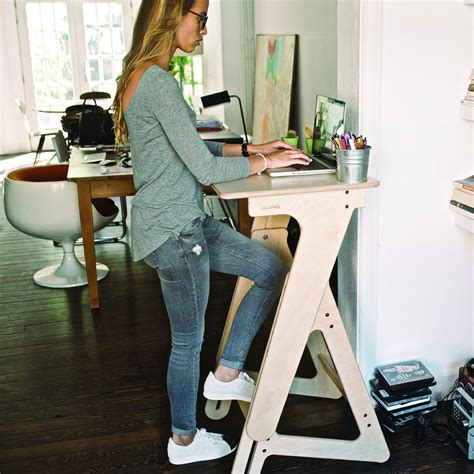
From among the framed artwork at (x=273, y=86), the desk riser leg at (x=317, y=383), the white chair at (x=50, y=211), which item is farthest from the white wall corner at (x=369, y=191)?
the framed artwork at (x=273, y=86)

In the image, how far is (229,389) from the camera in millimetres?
2369

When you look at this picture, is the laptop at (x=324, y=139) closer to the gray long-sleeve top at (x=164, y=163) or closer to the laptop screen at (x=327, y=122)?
the laptop screen at (x=327, y=122)

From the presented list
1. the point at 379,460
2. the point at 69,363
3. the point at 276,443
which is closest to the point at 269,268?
the point at 276,443

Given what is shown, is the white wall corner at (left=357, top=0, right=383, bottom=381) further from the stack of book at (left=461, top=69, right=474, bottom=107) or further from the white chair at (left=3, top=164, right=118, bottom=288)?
the white chair at (left=3, top=164, right=118, bottom=288)

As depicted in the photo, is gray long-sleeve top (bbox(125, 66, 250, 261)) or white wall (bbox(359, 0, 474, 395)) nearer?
gray long-sleeve top (bbox(125, 66, 250, 261))

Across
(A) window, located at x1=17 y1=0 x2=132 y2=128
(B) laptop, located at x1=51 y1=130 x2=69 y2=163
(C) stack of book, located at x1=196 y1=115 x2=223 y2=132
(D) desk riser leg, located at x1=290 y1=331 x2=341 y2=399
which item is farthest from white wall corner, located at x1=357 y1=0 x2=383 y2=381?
(A) window, located at x1=17 y1=0 x2=132 y2=128

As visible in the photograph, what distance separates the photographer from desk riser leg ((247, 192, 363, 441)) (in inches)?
78.0

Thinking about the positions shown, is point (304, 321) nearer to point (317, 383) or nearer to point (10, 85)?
point (317, 383)

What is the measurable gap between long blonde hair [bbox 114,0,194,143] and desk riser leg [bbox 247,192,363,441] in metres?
0.54

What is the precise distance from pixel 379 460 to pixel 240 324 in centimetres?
67

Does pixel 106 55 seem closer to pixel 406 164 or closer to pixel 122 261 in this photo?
pixel 122 261

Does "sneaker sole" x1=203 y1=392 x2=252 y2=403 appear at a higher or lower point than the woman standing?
lower

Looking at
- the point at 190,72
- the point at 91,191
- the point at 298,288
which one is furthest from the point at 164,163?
the point at 190,72

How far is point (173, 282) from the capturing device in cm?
211
